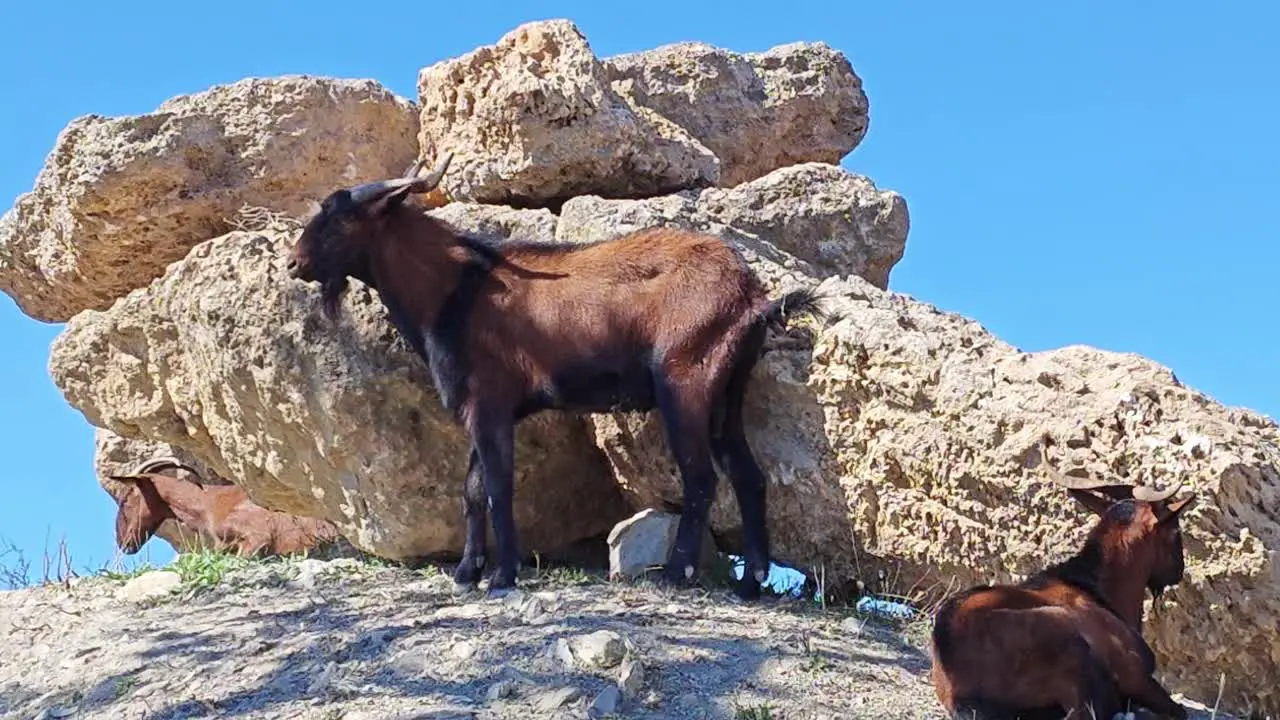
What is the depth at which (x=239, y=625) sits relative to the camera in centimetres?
772

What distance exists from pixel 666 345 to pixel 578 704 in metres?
2.10

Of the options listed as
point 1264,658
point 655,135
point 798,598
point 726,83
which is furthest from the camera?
point 726,83

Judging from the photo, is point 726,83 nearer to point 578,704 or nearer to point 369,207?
point 369,207

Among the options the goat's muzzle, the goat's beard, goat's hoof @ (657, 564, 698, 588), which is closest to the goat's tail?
goat's hoof @ (657, 564, 698, 588)

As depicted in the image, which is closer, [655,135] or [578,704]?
[578,704]

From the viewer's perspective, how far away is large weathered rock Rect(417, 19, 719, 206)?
363 inches

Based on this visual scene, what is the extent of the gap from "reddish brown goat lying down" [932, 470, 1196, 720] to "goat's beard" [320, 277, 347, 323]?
132 inches

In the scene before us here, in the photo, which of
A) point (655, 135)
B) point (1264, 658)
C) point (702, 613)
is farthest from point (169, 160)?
point (1264, 658)

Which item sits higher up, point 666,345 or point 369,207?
point 369,207

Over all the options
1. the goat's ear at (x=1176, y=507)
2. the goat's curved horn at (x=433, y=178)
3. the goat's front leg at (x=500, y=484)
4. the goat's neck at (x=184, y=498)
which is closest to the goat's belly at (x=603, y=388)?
the goat's front leg at (x=500, y=484)

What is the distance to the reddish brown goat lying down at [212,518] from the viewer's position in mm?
10250

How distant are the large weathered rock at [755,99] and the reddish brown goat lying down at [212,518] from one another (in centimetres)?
317

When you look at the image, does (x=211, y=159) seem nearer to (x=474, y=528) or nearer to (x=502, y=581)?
(x=474, y=528)

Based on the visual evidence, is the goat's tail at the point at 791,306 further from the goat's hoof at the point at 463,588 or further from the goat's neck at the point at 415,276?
the goat's hoof at the point at 463,588
